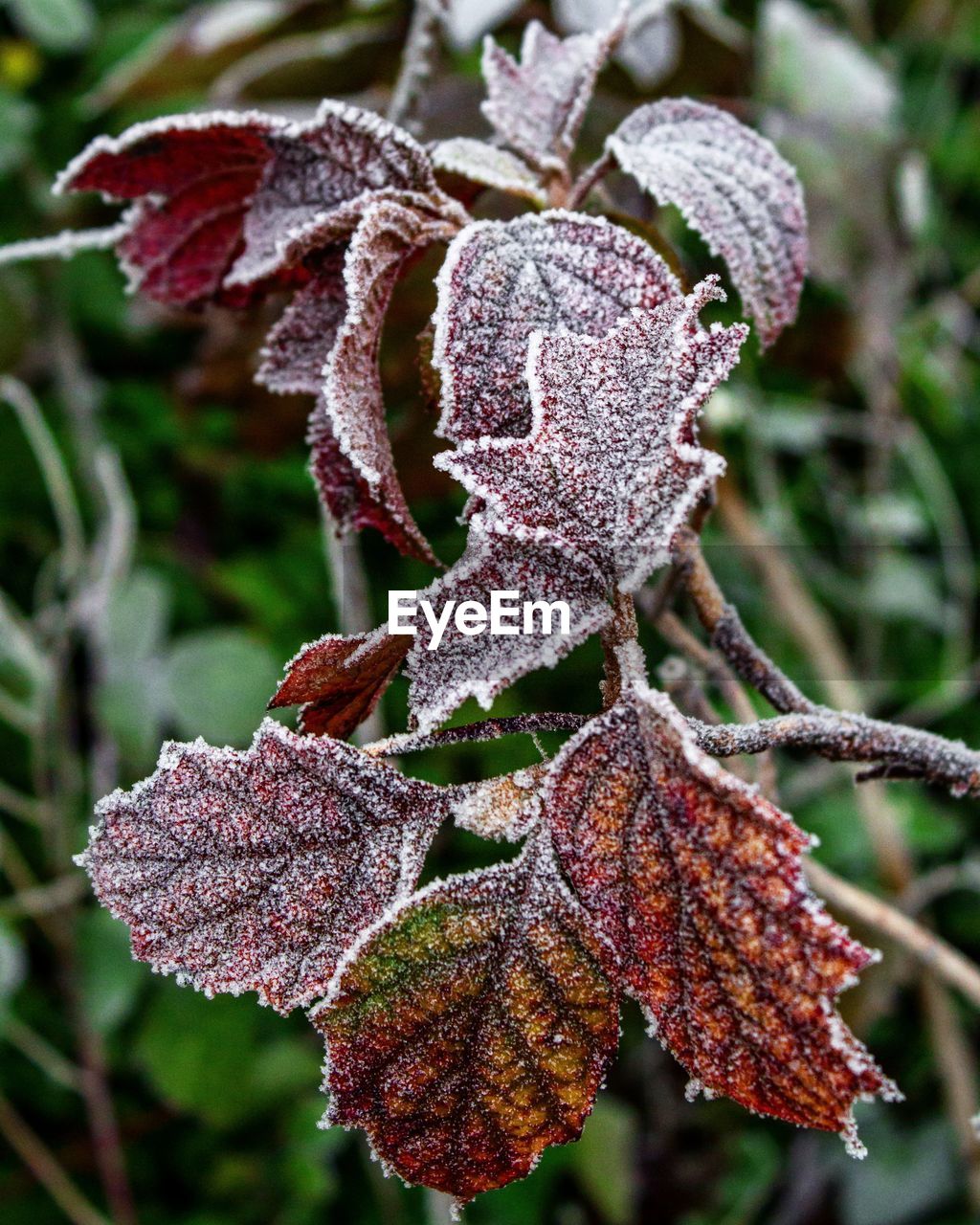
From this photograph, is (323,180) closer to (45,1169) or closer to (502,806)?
(502,806)

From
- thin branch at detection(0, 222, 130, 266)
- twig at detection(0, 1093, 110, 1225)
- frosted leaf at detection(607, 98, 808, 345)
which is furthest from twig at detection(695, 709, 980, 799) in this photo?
twig at detection(0, 1093, 110, 1225)

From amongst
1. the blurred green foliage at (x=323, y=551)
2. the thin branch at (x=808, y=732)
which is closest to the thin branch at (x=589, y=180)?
the thin branch at (x=808, y=732)

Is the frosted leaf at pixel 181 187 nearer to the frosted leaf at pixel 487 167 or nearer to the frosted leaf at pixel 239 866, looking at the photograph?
the frosted leaf at pixel 487 167

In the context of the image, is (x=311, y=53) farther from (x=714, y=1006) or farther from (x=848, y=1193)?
(x=848, y=1193)

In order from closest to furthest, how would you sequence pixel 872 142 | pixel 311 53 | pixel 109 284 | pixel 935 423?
pixel 311 53 < pixel 872 142 < pixel 109 284 < pixel 935 423

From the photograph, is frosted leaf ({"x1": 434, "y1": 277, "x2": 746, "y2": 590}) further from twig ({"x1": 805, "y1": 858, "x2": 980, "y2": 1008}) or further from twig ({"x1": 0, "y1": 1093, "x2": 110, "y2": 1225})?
twig ({"x1": 0, "y1": 1093, "x2": 110, "y2": 1225})

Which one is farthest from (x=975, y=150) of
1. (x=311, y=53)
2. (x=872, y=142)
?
(x=311, y=53)
